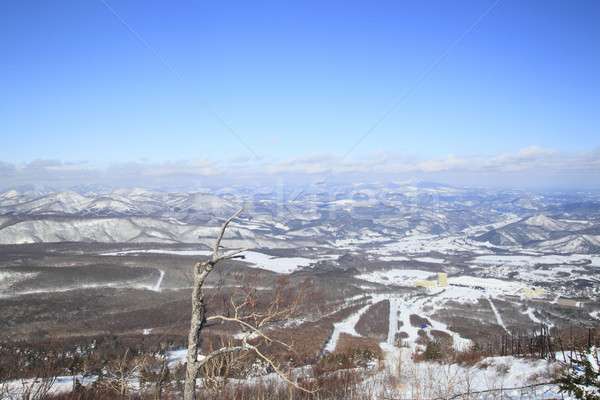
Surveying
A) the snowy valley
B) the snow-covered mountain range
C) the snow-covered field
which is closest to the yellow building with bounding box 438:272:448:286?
the snowy valley

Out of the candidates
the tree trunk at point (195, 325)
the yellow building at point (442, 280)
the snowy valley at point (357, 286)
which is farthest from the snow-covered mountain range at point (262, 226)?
the tree trunk at point (195, 325)

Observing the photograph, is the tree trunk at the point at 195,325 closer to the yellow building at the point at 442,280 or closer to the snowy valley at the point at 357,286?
the snowy valley at the point at 357,286

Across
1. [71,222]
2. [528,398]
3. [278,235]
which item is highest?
[528,398]

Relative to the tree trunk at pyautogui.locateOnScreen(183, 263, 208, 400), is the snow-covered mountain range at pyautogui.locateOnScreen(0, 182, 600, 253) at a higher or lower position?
lower

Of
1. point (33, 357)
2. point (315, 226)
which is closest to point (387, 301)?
point (33, 357)

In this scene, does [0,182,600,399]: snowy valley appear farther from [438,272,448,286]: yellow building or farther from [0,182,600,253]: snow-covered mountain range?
[0,182,600,253]: snow-covered mountain range

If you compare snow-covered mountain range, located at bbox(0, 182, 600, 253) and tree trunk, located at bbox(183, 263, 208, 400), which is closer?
tree trunk, located at bbox(183, 263, 208, 400)

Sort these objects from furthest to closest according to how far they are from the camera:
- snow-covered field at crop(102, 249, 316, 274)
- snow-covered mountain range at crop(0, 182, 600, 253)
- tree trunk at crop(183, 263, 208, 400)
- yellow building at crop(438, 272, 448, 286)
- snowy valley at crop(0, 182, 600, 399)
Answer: snow-covered mountain range at crop(0, 182, 600, 253) → snow-covered field at crop(102, 249, 316, 274) → yellow building at crop(438, 272, 448, 286) → snowy valley at crop(0, 182, 600, 399) → tree trunk at crop(183, 263, 208, 400)

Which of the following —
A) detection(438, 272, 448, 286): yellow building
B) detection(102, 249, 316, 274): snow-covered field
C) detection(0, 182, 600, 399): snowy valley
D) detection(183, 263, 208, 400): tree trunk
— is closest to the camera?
detection(183, 263, 208, 400): tree trunk

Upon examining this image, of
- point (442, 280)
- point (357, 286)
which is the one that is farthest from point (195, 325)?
point (442, 280)

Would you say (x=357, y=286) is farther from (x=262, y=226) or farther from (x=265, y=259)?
(x=262, y=226)

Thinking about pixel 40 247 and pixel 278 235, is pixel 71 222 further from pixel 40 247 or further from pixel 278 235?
pixel 278 235
